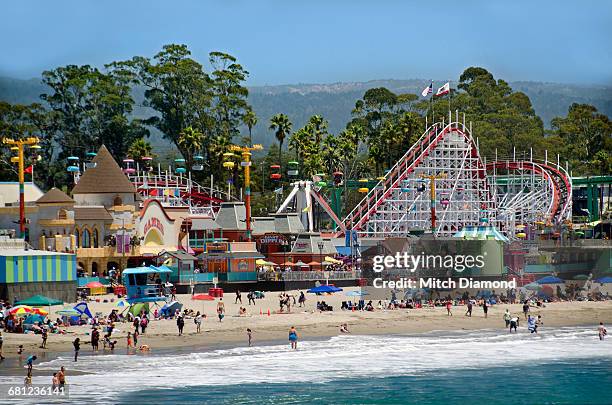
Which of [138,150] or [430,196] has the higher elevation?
[138,150]

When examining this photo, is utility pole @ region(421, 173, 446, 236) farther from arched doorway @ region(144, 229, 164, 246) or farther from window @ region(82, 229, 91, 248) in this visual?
window @ region(82, 229, 91, 248)

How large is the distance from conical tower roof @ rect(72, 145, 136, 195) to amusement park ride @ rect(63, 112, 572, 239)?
5.43 meters

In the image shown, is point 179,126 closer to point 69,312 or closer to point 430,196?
point 430,196

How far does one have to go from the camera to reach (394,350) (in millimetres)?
46438

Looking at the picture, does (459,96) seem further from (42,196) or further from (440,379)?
(440,379)

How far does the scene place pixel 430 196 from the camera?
297ft

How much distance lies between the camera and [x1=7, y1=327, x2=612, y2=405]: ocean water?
36.2m

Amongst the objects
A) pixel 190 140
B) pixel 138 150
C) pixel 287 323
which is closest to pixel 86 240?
pixel 287 323

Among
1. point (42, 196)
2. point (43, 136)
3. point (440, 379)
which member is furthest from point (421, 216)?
point (440, 379)

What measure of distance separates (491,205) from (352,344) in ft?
178

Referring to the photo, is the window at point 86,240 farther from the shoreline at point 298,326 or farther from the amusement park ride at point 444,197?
the amusement park ride at point 444,197

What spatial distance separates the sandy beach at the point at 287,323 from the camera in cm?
4681

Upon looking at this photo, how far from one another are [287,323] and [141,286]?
991 centimetres

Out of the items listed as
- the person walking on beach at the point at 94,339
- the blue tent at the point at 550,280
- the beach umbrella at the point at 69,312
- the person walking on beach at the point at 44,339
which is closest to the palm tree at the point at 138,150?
the blue tent at the point at 550,280
